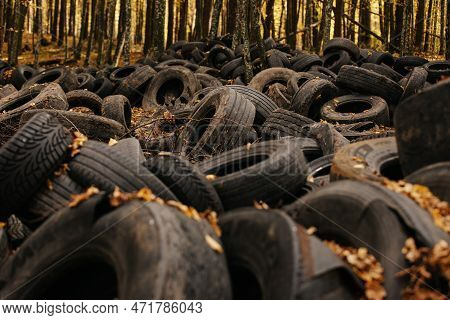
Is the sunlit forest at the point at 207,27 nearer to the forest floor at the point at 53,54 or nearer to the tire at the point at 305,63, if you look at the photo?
the forest floor at the point at 53,54

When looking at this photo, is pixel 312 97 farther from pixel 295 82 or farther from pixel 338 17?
pixel 338 17

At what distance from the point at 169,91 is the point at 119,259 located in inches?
368

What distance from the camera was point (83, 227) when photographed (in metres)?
3.63

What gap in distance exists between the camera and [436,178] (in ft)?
13.8

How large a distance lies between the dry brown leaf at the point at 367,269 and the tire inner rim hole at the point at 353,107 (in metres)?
6.66

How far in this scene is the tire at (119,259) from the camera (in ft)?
10.1

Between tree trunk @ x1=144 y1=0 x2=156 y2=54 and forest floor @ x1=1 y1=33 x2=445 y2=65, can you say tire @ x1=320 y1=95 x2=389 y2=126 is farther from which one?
tree trunk @ x1=144 y1=0 x2=156 y2=54

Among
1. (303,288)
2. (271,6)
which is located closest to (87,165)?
(303,288)

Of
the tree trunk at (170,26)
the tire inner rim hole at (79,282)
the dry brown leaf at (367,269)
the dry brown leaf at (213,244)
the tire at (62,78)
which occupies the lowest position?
the tire inner rim hole at (79,282)

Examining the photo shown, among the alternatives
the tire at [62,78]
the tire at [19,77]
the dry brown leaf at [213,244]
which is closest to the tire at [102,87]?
the tire at [62,78]

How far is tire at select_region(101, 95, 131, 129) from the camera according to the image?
372 inches

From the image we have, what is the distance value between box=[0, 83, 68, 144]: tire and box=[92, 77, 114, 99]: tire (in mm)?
2057

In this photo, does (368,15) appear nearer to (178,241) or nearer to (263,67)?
(263,67)

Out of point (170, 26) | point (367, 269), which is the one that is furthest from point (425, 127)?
point (170, 26)
